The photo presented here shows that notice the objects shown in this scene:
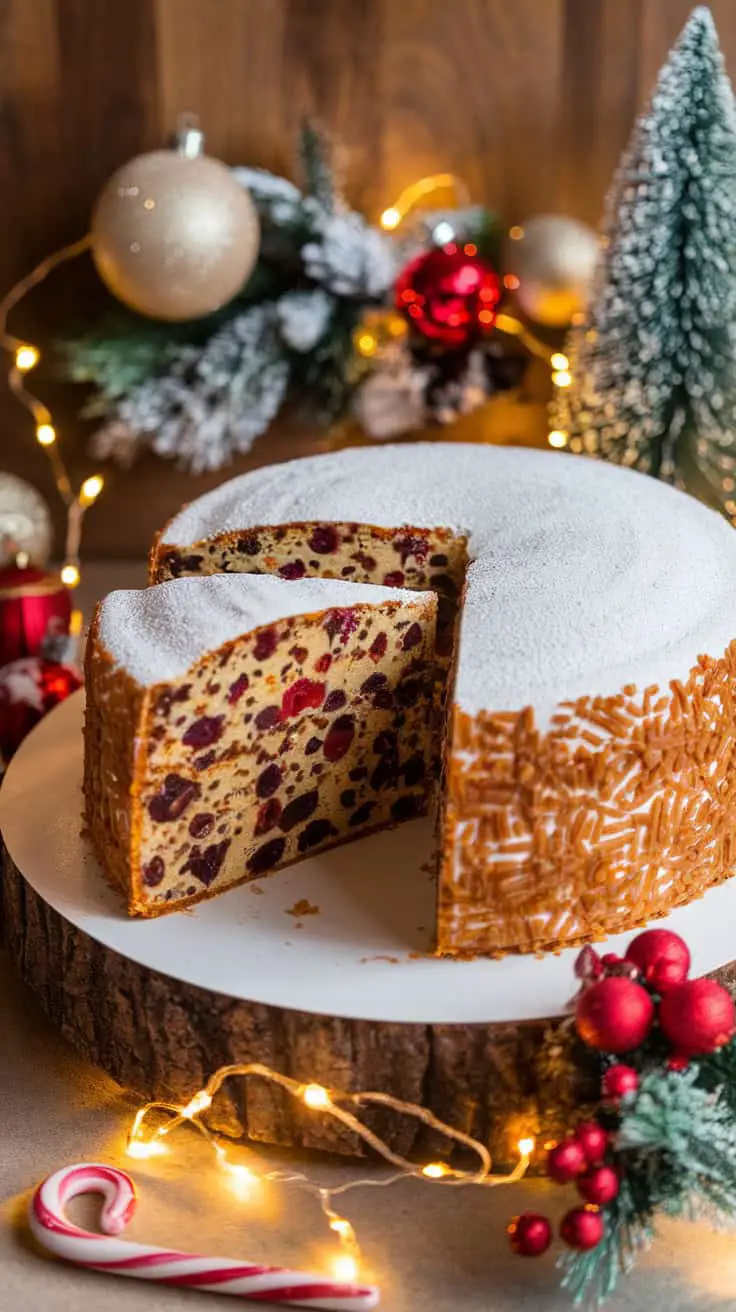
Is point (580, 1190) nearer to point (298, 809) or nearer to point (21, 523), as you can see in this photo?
point (298, 809)

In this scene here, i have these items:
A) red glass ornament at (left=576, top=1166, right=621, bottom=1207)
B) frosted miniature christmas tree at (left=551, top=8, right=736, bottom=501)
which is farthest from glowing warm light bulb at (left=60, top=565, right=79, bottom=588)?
red glass ornament at (left=576, top=1166, right=621, bottom=1207)

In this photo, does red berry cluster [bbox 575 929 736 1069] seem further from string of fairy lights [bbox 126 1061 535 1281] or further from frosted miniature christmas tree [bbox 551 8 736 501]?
frosted miniature christmas tree [bbox 551 8 736 501]

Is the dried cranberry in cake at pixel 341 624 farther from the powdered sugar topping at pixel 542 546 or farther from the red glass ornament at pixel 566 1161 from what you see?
the red glass ornament at pixel 566 1161

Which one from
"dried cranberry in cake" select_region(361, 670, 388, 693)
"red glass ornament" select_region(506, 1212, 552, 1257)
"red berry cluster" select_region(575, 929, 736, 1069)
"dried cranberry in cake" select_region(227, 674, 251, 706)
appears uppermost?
"dried cranberry in cake" select_region(227, 674, 251, 706)

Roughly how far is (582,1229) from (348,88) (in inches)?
113

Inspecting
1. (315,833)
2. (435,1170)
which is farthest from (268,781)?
(435,1170)

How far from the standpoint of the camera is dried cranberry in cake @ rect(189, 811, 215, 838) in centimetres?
242

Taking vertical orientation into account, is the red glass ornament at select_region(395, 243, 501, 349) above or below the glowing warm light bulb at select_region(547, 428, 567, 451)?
above

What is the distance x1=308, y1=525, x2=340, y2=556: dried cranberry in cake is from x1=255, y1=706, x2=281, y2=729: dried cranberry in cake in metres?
0.47

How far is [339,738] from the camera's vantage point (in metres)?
2.61

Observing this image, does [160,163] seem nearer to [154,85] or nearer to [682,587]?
[154,85]

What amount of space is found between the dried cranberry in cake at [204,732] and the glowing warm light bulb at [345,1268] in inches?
30.9

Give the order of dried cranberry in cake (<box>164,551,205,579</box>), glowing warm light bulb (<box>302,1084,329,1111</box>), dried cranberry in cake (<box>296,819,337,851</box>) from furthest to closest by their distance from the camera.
A: dried cranberry in cake (<box>164,551,205,579</box>)
dried cranberry in cake (<box>296,819,337,851</box>)
glowing warm light bulb (<box>302,1084,329,1111</box>)

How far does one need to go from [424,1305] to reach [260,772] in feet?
2.89
